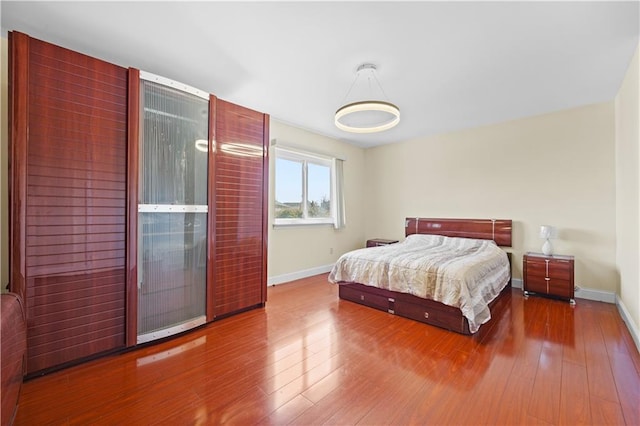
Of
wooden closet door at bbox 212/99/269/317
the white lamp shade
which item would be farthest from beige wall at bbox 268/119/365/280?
the white lamp shade

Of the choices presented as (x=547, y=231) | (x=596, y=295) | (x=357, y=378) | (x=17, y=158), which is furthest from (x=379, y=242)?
(x=17, y=158)

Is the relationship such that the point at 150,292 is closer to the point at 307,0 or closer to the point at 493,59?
the point at 307,0

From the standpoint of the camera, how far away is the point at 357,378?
1.96 m

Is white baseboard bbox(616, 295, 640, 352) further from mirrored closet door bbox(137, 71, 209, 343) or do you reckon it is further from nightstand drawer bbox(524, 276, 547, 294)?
mirrored closet door bbox(137, 71, 209, 343)

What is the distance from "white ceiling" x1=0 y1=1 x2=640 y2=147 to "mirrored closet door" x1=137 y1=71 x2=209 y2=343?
449 millimetres

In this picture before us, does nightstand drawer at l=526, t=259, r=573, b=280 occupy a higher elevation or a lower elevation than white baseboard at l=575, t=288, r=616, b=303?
higher

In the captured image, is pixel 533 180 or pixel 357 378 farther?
pixel 533 180

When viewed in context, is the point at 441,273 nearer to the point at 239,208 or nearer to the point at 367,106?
the point at 367,106

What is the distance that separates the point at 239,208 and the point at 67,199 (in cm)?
145

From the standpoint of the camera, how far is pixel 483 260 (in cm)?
333

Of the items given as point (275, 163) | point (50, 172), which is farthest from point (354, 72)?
point (50, 172)

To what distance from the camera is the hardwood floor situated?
1.62 metres

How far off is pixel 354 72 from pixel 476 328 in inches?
109

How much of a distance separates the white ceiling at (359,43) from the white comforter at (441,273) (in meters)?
2.02
